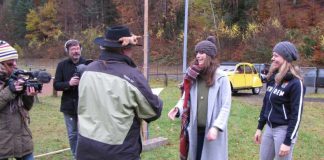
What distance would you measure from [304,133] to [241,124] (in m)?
1.51

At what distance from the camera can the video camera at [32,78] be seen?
380cm

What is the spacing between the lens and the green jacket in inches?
155

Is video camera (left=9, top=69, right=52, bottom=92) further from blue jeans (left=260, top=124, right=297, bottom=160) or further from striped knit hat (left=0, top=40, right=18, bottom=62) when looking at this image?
blue jeans (left=260, top=124, right=297, bottom=160)

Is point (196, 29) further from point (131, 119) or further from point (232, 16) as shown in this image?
point (131, 119)

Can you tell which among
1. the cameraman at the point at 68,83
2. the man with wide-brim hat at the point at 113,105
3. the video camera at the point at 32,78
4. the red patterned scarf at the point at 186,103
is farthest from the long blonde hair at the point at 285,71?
the cameraman at the point at 68,83

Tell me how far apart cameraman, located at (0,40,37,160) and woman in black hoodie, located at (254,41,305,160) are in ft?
7.87

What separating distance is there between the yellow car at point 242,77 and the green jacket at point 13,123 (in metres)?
16.1

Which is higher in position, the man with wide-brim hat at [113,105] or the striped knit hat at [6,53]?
the striped knit hat at [6,53]

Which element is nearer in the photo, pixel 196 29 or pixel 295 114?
pixel 295 114

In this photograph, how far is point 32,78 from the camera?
3.87 m

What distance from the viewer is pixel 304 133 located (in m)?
9.49

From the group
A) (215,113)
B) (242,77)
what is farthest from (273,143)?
(242,77)

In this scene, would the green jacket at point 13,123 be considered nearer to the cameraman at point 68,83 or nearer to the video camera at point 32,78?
the video camera at point 32,78

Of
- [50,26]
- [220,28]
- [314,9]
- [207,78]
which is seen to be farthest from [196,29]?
[207,78]
